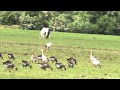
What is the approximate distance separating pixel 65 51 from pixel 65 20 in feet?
1.54

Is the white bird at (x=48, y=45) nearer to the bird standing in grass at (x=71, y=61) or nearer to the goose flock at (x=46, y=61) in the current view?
the goose flock at (x=46, y=61)

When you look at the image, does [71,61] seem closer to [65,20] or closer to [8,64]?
[65,20]

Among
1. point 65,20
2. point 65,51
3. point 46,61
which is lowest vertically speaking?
point 46,61

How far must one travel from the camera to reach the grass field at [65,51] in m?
9.90

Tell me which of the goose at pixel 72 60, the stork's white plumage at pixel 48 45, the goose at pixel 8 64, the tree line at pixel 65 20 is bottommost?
the goose at pixel 8 64

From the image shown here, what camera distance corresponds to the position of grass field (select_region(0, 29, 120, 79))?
9.90 m

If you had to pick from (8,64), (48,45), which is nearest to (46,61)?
(48,45)

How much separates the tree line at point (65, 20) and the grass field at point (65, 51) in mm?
104

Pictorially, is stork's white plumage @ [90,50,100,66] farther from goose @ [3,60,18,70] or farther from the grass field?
goose @ [3,60,18,70]

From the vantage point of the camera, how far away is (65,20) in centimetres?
998

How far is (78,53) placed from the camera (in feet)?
32.9

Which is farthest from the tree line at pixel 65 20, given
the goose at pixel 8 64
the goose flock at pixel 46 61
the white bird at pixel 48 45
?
the goose at pixel 8 64
